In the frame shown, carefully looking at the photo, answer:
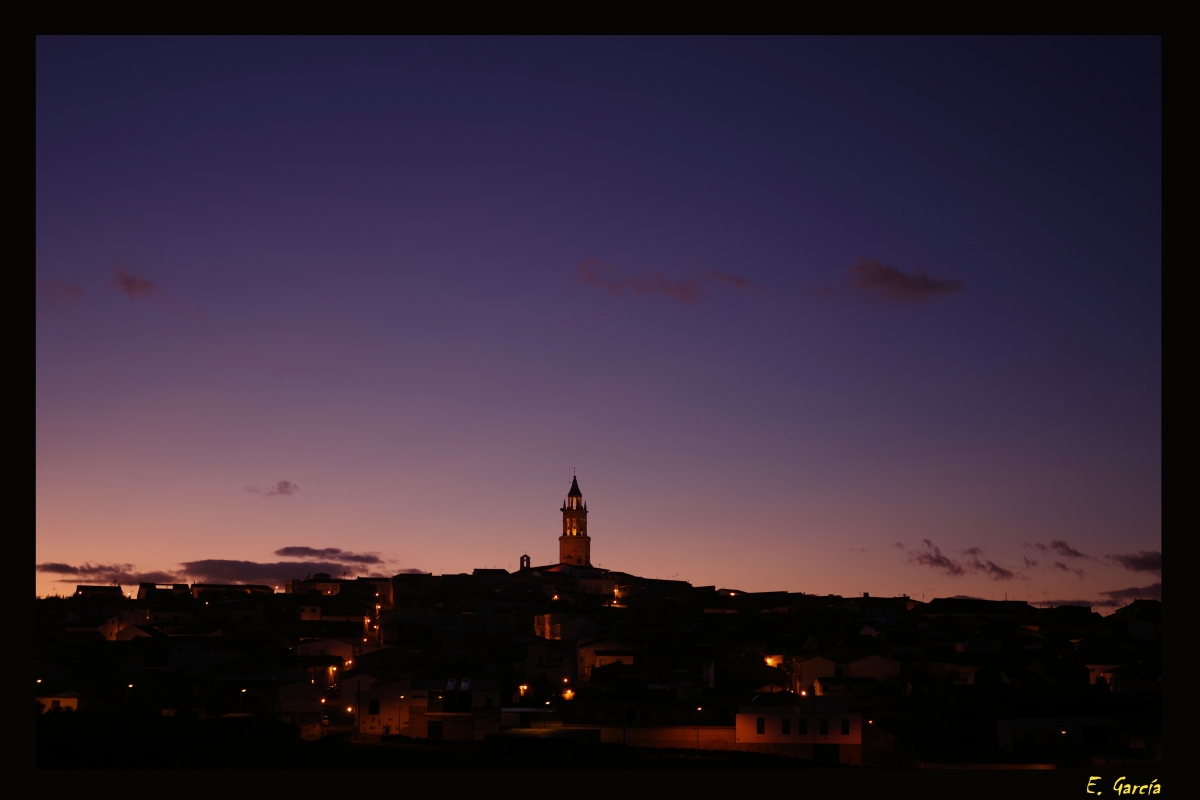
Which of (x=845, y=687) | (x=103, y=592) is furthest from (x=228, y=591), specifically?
(x=845, y=687)

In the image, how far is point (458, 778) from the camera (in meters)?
12.0

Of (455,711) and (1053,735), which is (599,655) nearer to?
(455,711)

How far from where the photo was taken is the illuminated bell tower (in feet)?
305

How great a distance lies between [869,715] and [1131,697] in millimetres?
7021

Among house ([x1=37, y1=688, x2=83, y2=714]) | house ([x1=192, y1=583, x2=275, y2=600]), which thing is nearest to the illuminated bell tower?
house ([x1=192, y1=583, x2=275, y2=600])

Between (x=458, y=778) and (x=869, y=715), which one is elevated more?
(x=458, y=778)

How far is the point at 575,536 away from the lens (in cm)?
9338

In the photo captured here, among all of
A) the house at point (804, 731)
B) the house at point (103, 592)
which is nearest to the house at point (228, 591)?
the house at point (103, 592)

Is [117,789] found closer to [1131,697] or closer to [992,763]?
[992,763]

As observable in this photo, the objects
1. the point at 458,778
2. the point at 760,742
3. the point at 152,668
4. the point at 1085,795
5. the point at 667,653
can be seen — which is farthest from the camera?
the point at 667,653

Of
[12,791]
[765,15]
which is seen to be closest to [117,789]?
[12,791]

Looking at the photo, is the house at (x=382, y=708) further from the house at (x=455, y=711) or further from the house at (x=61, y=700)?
the house at (x=61, y=700)

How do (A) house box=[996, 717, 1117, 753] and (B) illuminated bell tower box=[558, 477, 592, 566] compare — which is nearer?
(A) house box=[996, 717, 1117, 753]

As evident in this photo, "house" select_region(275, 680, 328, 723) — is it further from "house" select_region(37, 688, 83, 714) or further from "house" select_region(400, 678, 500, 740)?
"house" select_region(37, 688, 83, 714)
